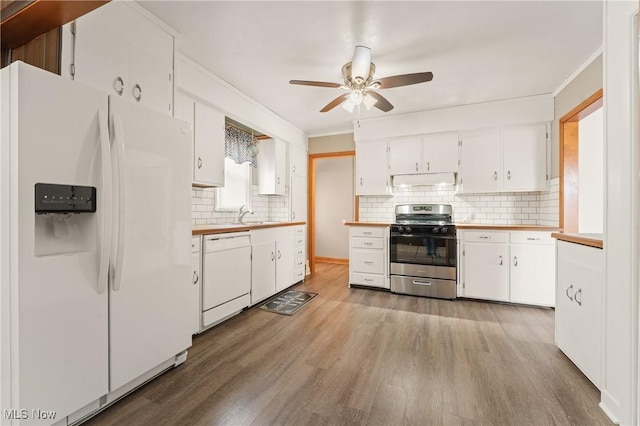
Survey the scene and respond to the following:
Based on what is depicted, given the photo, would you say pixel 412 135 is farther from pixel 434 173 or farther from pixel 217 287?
pixel 217 287

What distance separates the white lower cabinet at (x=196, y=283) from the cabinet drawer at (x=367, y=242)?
225cm

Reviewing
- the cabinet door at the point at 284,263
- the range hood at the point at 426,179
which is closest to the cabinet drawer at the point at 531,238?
the range hood at the point at 426,179

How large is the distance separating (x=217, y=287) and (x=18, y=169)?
1695mm

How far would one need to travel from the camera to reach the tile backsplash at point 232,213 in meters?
3.12

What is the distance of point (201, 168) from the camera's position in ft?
9.20

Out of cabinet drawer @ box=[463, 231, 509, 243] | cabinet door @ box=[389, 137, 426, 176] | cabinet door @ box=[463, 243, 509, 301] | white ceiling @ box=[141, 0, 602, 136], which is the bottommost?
cabinet door @ box=[463, 243, 509, 301]

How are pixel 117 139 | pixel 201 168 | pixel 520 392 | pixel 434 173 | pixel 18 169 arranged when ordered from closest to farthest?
pixel 18 169, pixel 117 139, pixel 520 392, pixel 201 168, pixel 434 173

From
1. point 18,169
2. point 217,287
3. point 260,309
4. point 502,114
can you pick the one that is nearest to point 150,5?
point 18,169

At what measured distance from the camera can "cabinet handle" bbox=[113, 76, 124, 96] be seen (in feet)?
6.09

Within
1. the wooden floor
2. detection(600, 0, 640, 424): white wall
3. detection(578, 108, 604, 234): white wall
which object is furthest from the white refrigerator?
detection(578, 108, 604, 234): white wall

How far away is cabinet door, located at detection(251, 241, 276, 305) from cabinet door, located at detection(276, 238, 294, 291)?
0.10 m

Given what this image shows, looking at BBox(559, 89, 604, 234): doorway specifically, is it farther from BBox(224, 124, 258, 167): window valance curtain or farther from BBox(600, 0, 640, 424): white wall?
BBox(224, 124, 258, 167): window valance curtain

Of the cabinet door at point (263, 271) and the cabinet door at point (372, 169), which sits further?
the cabinet door at point (372, 169)

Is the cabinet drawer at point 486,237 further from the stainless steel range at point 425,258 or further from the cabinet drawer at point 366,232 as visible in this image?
the cabinet drawer at point 366,232
